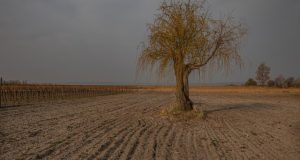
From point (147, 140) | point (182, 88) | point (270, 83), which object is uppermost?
point (270, 83)

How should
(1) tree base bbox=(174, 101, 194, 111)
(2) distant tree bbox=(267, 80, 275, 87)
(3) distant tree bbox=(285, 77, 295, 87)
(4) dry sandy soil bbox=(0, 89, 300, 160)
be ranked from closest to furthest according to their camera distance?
(4) dry sandy soil bbox=(0, 89, 300, 160) → (1) tree base bbox=(174, 101, 194, 111) → (3) distant tree bbox=(285, 77, 295, 87) → (2) distant tree bbox=(267, 80, 275, 87)

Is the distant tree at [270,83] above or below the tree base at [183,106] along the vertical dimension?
above

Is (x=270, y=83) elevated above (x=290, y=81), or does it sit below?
below

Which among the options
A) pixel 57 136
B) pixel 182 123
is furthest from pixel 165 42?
pixel 57 136

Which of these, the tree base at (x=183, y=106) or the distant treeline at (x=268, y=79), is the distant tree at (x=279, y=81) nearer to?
the distant treeline at (x=268, y=79)

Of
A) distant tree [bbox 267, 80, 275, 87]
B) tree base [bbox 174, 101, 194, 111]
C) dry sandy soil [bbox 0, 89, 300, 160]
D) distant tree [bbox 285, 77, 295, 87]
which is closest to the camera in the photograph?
dry sandy soil [bbox 0, 89, 300, 160]

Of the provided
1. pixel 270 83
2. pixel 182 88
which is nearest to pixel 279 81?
pixel 270 83

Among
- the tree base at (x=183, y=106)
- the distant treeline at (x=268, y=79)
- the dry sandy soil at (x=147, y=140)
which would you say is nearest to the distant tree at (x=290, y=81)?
the distant treeline at (x=268, y=79)

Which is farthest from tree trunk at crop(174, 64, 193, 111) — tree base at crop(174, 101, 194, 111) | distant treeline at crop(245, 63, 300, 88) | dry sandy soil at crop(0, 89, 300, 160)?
distant treeline at crop(245, 63, 300, 88)

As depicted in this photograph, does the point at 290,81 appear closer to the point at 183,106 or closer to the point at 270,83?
the point at 270,83

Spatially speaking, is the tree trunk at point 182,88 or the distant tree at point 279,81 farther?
the distant tree at point 279,81

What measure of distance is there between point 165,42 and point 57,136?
29.1 ft

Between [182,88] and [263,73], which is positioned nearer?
[182,88]

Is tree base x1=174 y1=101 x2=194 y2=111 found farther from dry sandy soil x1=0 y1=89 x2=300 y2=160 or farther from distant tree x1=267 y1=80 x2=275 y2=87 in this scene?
distant tree x1=267 y1=80 x2=275 y2=87
